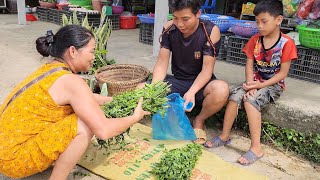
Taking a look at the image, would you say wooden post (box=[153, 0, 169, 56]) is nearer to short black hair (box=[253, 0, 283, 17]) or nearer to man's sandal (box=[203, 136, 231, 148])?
short black hair (box=[253, 0, 283, 17])

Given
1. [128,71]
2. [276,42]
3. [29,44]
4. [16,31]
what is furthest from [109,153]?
[16,31]

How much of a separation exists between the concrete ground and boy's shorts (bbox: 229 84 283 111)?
0.16 meters

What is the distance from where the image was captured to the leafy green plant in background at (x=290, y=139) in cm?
276

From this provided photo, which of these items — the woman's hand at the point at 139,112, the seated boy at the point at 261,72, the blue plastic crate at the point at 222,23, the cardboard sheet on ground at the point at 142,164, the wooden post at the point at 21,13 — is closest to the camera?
the woman's hand at the point at 139,112

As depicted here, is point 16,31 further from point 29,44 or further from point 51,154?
point 51,154

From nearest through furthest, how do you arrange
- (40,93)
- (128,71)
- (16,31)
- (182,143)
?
(40,93)
(182,143)
(128,71)
(16,31)

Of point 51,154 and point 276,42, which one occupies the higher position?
point 276,42

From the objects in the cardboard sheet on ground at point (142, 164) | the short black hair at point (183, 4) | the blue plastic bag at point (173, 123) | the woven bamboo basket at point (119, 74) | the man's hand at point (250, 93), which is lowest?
the cardboard sheet on ground at point (142, 164)

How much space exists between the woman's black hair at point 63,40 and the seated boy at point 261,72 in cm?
144

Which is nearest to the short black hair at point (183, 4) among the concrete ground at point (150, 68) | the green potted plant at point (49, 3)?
the concrete ground at point (150, 68)

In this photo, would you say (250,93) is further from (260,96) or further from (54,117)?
(54,117)

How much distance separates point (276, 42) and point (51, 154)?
2.06 metres

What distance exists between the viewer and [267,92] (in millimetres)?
2846

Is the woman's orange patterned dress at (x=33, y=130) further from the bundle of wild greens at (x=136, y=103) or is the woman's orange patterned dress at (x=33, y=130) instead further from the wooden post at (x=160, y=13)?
the wooden post at (x=160, y=13)
